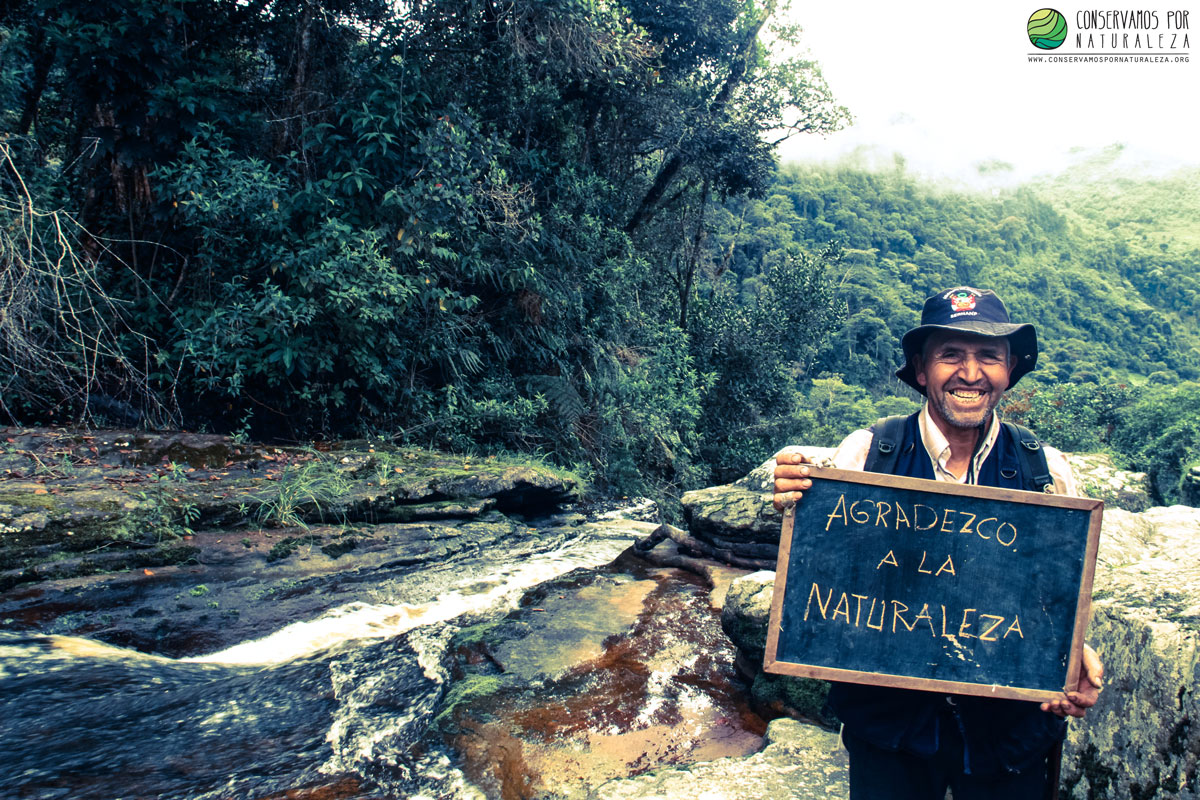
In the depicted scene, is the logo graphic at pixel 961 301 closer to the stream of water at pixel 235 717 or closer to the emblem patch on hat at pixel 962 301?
the emblem patch on hat at pixel 962 301

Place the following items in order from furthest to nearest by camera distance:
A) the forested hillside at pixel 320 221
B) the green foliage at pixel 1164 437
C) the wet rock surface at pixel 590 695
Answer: the green foliage at pixel 1164 437 < the forested hillside at pixel 320 221 < the wet rock surface at pixel 590 695

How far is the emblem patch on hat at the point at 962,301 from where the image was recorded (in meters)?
2.14

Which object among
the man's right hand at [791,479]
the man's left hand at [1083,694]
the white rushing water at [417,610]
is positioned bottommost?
the white rushing water at [417,610]

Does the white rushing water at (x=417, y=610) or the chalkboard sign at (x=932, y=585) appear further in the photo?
the white rushing water at (x=417, y=610)

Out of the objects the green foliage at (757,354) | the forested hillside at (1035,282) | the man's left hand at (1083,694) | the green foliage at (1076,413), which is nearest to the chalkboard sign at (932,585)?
the man's left hand at (1083,694)

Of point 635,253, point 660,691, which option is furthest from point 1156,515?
point 635,253

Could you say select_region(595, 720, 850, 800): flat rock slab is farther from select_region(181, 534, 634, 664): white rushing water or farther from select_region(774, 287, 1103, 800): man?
select_region(181, 534, 634, 664): white rushing water

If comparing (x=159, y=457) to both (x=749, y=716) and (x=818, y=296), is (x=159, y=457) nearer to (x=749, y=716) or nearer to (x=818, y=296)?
(x=749, y=716)

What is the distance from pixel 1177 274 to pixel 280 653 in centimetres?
6556

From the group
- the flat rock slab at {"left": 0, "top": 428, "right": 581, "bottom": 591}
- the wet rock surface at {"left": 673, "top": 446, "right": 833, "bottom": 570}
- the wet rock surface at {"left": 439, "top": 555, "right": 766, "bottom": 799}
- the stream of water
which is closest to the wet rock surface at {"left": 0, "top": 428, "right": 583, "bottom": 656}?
the flat rock slab at {"left": 0, "top": 428, "right": 581, "bottom": 591}

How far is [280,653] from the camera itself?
4.85 meters

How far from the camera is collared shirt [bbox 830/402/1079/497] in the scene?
2.08 metres

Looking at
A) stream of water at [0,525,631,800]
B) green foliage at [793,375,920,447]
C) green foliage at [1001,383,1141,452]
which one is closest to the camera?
stream of water at [0,525,631,800]

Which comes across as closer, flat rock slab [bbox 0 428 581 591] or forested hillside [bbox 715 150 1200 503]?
flat rock slab [bbox 0 428 581 591]
